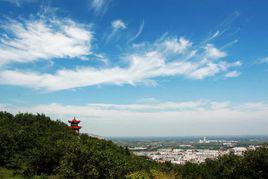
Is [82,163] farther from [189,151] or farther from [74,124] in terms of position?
[189,151]

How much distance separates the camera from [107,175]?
14070 mm

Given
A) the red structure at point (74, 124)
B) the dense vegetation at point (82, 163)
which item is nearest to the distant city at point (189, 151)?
the dense vegetation at point (82, 163)

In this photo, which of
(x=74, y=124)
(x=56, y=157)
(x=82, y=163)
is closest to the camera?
(x=82, y=163)

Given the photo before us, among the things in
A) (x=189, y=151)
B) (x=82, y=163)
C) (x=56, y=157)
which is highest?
(x=56, y=157)

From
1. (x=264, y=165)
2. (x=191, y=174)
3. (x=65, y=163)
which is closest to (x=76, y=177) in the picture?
(x=65, y=163)

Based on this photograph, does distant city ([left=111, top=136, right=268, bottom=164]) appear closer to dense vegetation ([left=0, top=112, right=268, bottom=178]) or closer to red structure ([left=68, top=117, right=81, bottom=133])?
dense vegetation ([left=0, top=112, right=268, bottom=178])

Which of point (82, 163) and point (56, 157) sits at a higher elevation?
point (56, 157)

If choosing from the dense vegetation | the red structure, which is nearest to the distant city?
the dense vegetation

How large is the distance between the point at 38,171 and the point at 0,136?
4.33 m

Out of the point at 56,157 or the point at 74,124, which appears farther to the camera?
the point at 74,124

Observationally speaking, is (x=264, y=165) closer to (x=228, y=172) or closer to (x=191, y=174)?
(x=228, y=172)

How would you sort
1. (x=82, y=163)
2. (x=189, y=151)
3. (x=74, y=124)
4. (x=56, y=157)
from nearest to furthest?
(x=82, y=163)
(x=56, y=157)
(x=74, y=124)
(x=189, y=151)

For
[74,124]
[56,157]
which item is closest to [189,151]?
[74,124]

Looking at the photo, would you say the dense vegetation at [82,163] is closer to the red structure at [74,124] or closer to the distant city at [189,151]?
the distant city at [189,151]
